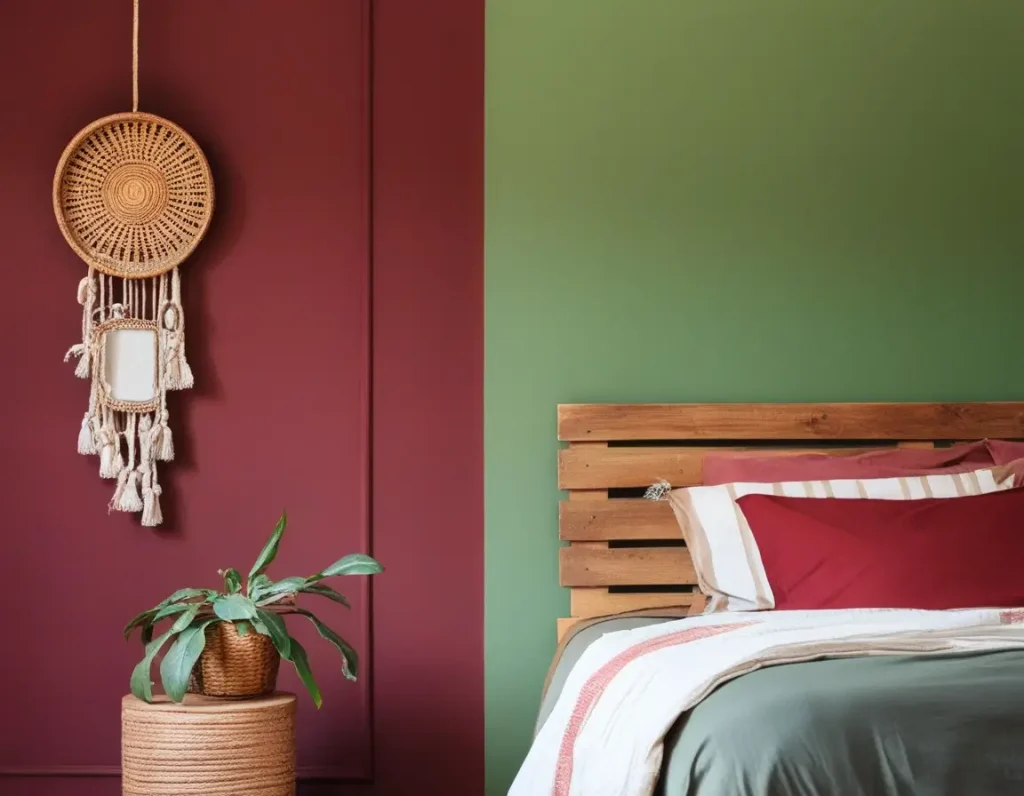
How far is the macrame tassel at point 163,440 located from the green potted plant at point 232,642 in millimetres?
574

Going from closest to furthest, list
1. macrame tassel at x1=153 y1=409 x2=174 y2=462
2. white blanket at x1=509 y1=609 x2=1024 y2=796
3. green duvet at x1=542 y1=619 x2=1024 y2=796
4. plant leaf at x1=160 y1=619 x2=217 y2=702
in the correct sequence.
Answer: green duvet at x1=542 y1=619 x2=1024 y2=796 < white blanket at x1=509 y1=609 x2=1024 y2=796 < plant leaf at x1=160 y1=619 x2=217 y2=702 < macrame tassel at x1=153 y1=409 x2=174 y2=462

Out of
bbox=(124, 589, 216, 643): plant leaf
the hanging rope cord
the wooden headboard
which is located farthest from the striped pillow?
the hanging rope cord

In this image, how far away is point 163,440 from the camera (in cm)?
300

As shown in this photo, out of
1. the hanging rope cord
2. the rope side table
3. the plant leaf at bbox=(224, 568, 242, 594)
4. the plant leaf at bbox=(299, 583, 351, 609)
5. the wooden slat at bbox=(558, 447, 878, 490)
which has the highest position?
the hanging rope cord

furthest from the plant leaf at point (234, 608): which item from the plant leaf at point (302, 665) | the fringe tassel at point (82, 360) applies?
the fringe tassel at point (82, 360)

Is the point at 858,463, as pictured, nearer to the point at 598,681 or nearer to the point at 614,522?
the point at 614,522

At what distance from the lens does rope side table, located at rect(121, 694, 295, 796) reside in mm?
2334

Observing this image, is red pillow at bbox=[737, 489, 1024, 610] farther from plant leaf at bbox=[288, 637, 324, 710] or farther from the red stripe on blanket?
plant leaf at bbox=[288, 637, 324, 710]

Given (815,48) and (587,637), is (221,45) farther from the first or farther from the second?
(587,637)

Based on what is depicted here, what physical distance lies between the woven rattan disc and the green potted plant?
0.95 meters

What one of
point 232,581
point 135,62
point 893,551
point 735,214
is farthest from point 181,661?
point 735,214

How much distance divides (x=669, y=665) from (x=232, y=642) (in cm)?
104

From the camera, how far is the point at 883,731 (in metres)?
1.50

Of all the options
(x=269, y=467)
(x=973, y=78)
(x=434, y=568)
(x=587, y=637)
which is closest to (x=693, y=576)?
(x=587, y=637)
